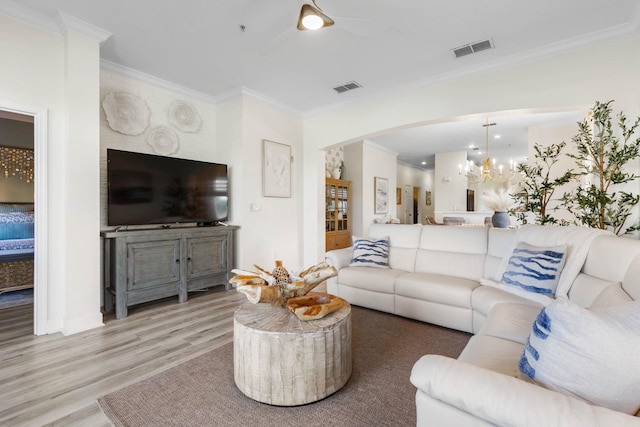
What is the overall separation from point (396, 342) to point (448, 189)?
6.76 meters

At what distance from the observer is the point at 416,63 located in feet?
11.4

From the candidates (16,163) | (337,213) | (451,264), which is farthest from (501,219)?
(16,163)

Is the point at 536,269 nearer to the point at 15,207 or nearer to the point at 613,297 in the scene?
the point at 613,297

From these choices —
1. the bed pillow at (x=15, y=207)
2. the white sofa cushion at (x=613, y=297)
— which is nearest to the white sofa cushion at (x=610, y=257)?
the white sofa cushion at (x=613, y=297)

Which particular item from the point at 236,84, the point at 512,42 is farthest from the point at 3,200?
the point at 512,42

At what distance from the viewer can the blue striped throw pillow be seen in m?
2.20

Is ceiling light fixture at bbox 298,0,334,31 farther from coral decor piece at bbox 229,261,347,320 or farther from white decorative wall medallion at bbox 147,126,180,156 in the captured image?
white decorative wall medallion at bbox 147,126,180,156

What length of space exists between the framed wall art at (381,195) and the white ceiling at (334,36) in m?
3.54

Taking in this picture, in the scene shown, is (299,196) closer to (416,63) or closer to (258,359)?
(416,63)

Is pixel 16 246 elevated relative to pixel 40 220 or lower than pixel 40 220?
lower

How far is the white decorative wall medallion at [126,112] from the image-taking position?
3.46 m

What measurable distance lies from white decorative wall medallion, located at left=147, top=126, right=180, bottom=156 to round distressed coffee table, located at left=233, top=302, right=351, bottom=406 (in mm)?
3102

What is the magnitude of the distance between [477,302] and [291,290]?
64.2 inches

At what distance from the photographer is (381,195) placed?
7.71 m
